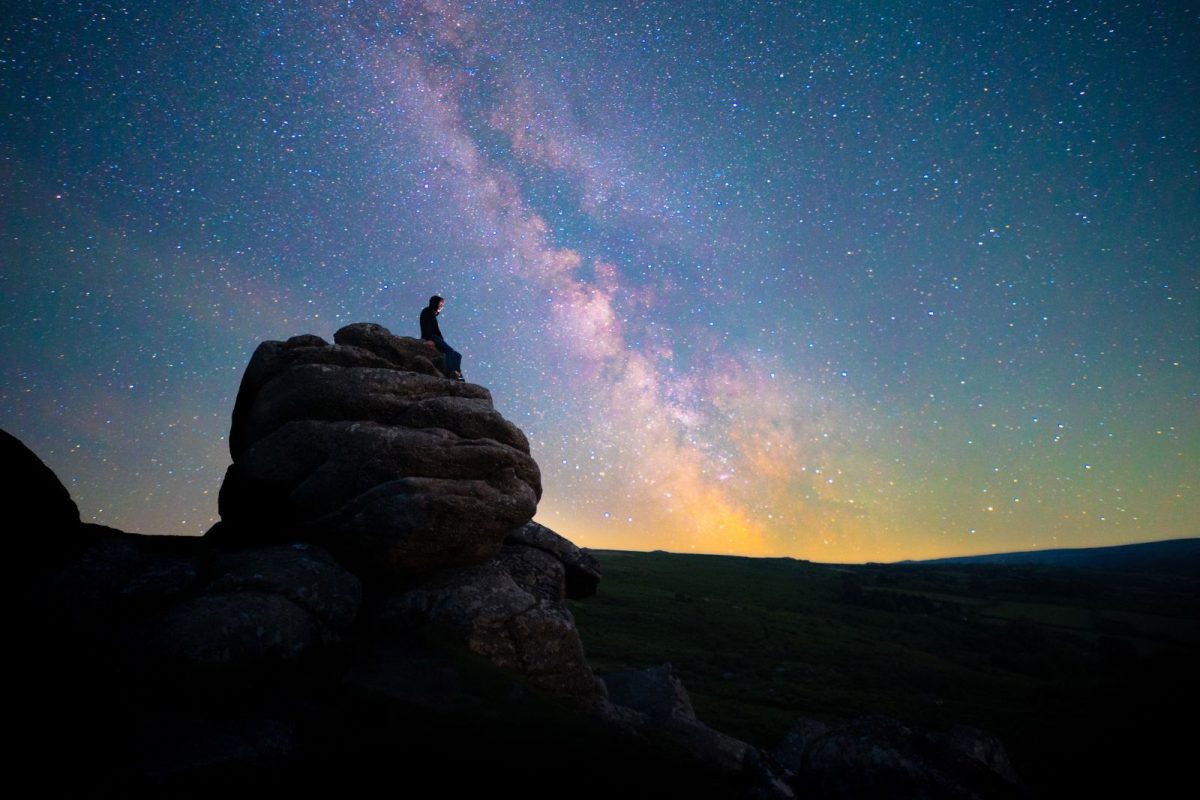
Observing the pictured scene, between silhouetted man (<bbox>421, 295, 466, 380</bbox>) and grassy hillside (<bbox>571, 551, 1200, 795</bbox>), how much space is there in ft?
123

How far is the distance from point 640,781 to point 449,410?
1355 cm

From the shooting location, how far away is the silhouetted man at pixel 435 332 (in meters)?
24.3

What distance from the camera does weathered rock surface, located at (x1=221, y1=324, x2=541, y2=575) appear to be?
637 inches

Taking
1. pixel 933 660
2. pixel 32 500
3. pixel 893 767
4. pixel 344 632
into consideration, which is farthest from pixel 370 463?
pixel 933 660

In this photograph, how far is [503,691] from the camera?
12852mm

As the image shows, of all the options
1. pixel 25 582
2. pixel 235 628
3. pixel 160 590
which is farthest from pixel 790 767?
pixel 25 582

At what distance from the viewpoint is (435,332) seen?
2462cm

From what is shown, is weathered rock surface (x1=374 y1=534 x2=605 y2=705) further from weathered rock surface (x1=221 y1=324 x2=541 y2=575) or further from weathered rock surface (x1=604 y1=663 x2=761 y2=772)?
weathered rock surface (x1=604 y1=663 x2=761 y2=772)

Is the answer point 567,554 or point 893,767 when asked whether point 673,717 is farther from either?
point 567,554

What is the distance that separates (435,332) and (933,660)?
104779 mm

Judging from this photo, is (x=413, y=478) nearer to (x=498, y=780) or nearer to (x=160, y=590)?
(x=160, y=590)

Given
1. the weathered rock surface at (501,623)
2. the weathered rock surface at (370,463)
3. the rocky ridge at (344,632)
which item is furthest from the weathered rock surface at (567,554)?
the weathered rock surface at (501,623)

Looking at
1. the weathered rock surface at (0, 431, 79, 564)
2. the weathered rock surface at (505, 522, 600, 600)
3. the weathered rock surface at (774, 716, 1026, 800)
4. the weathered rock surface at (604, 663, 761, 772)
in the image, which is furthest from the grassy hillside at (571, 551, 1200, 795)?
the weathered rock surface at (0, 431, 79, 564)

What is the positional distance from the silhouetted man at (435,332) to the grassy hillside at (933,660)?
3750 cm
